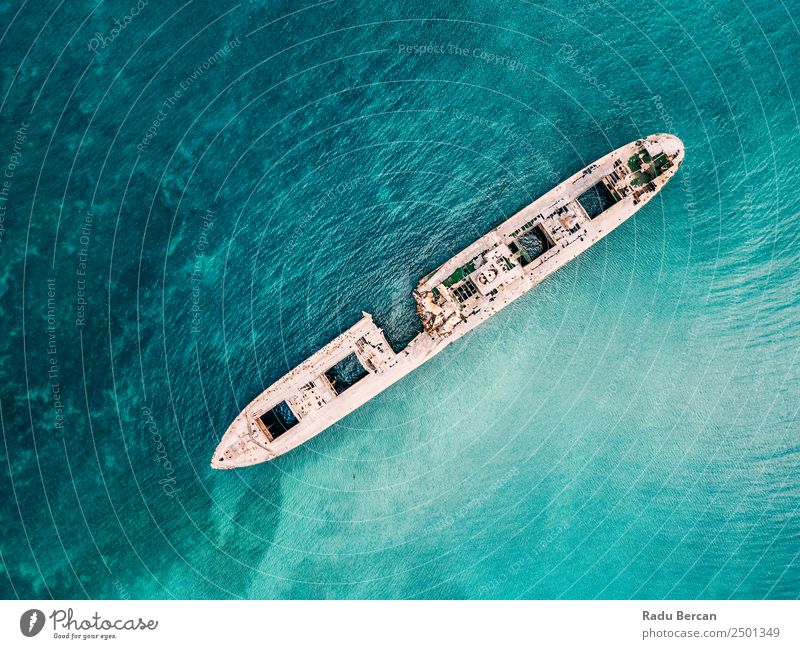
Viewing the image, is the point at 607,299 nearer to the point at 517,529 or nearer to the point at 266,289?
the point at 517,529

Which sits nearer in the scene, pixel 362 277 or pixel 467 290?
pixel 467 290

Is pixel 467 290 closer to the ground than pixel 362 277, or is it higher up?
closer to the ground

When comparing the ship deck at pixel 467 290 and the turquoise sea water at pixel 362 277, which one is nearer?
the ship deck at pixel 467 290

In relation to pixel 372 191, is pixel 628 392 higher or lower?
lower

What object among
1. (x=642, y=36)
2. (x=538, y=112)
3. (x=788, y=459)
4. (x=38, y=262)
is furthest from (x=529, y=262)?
(x=38, y=262)

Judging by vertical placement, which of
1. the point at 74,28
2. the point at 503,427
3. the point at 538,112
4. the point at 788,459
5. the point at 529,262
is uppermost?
the point at 74,28

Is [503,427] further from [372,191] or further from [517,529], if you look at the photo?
[372,191]

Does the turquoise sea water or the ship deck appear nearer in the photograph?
the ship deck
